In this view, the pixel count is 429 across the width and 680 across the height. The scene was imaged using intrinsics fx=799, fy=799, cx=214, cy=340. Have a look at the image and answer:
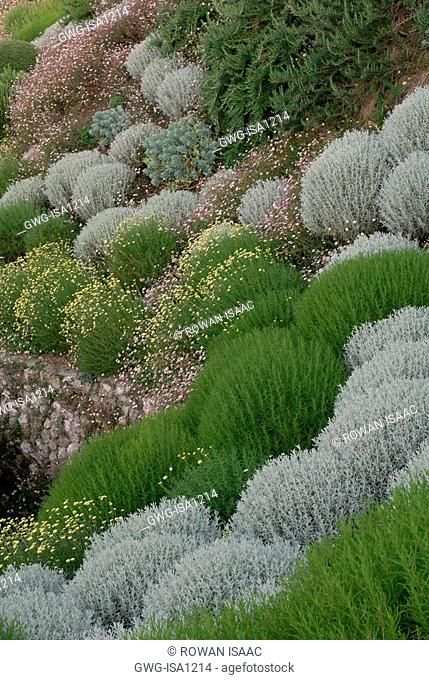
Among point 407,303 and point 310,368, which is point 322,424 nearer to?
point 310,368

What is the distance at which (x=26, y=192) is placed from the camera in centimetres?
957

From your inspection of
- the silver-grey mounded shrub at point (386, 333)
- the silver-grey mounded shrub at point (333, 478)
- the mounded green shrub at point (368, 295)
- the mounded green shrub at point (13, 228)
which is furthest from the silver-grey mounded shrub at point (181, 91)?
the silver-grey mounded shrub at point (333, 478)

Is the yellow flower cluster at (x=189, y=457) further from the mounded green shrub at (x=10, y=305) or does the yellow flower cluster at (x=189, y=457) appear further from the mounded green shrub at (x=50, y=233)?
the mounded green shrub at (x=50, y=233)

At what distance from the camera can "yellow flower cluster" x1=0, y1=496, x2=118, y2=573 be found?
4066mm

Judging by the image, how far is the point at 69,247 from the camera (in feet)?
27.5

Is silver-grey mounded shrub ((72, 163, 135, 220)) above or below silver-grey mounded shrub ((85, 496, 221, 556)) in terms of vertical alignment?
above

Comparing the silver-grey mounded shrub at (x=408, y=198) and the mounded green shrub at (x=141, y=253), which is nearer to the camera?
the silver-grey mounded shrub at (x=408, y=198)

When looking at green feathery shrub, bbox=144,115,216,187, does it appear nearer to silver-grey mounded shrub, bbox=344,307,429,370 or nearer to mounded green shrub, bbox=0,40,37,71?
silver-grey mounded shrub, bbox=344,307,429,370

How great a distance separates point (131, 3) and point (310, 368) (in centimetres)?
872

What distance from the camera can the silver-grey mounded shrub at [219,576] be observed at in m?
2.96

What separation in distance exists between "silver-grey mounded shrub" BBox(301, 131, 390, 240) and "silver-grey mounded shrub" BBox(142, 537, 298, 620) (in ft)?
11.5

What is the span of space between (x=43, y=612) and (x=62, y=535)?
0.91 m

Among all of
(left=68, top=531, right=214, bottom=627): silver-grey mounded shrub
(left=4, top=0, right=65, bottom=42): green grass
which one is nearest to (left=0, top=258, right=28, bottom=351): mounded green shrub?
(left=68, top=531, right=214, bottom=627): silver-grey mounded shrub

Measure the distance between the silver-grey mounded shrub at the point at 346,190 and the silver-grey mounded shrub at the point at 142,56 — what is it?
14.6ft
